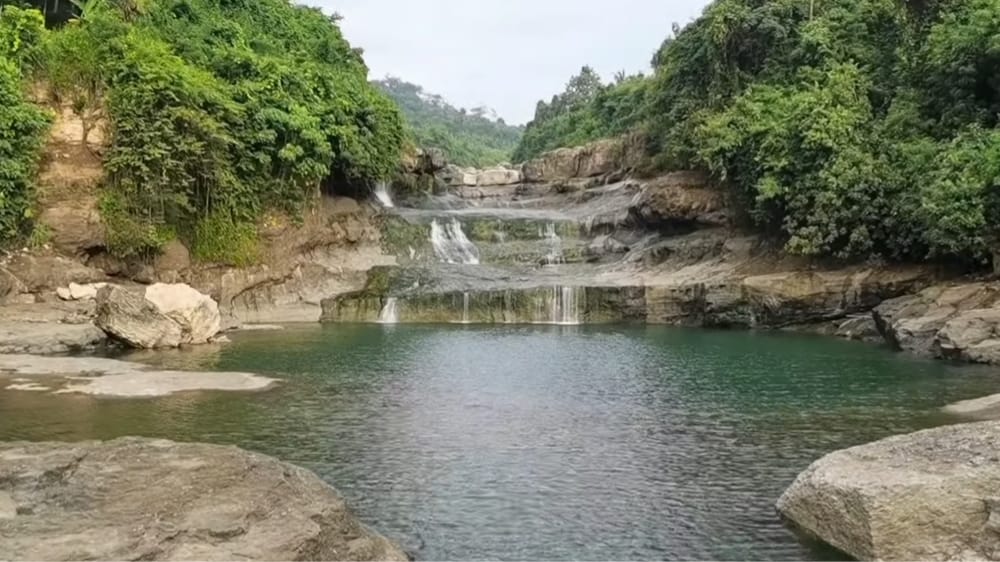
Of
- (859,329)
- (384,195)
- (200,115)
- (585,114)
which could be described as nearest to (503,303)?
(859,329)

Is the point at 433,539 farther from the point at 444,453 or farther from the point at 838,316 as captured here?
the point at 838,316

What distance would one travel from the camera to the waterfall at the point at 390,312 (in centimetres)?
3181

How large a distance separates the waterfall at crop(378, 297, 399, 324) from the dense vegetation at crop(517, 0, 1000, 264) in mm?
13473

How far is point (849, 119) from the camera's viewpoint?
3044 cm

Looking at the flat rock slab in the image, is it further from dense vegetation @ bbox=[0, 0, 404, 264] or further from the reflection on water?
dense vegetation @ bbox=[0, 0, 404, 264]

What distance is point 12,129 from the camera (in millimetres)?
25688

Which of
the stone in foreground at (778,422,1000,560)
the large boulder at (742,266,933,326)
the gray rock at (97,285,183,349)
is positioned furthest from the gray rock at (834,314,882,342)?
the gray rock at (97,285,183,349)

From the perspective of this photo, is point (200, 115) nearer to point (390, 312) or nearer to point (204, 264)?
point (204, 264)

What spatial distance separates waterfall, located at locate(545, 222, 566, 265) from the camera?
A: 37.9 meters

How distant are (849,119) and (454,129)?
97.5 m

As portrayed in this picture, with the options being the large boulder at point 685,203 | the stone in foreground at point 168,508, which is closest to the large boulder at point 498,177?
the large boulder at point 685,203

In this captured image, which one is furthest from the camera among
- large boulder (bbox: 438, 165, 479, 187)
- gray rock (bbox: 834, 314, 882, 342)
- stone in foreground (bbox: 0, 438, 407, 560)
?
large boulder (bbox: 438, 165, 479, 187)

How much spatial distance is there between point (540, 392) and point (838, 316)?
15849 mm

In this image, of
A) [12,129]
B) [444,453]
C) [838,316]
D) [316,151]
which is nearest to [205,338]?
[12,129]
